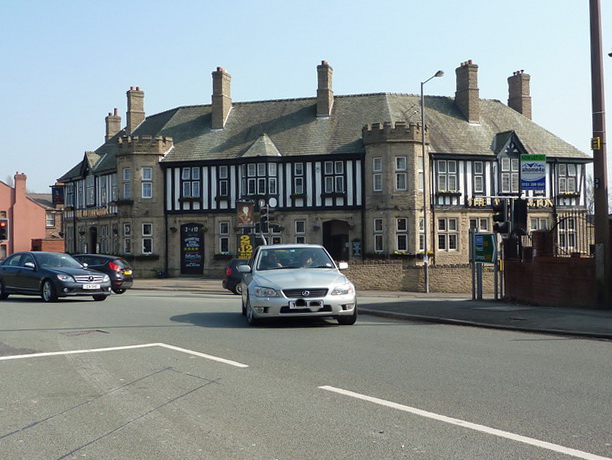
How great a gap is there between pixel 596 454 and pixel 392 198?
3241cm

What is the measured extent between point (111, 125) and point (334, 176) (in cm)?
2200

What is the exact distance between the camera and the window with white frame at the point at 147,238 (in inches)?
1618

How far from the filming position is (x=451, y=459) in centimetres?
491

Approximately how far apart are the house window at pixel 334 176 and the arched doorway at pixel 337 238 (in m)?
1.93

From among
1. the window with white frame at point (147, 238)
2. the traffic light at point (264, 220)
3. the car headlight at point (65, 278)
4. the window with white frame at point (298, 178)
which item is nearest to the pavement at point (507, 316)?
the car headlight at point (65, 278)

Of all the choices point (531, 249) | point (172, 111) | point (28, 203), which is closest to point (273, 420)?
point (531, 249)

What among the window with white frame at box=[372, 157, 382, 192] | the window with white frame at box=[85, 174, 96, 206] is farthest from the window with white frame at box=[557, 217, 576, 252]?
the window with white frame at box=[85, 174, 96, 206]

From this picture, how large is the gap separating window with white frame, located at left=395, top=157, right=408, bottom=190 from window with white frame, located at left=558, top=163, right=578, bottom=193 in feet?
34.6

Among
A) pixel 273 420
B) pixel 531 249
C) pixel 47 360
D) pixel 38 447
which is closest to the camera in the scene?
pixel 38 447

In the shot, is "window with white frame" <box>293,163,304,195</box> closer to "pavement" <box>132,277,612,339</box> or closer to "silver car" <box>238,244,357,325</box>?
"pavement" <box>132,277,612,339</box>

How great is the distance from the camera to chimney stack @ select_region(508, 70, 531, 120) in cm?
4497

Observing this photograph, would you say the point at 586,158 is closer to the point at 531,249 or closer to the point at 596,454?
the point at 531,249

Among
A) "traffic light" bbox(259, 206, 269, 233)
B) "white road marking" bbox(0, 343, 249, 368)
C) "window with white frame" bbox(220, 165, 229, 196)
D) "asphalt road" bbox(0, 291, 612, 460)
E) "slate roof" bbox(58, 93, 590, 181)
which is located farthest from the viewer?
"window with white frame" bbox(220, 165, 229, 196)

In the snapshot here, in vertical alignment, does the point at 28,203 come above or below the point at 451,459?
above
